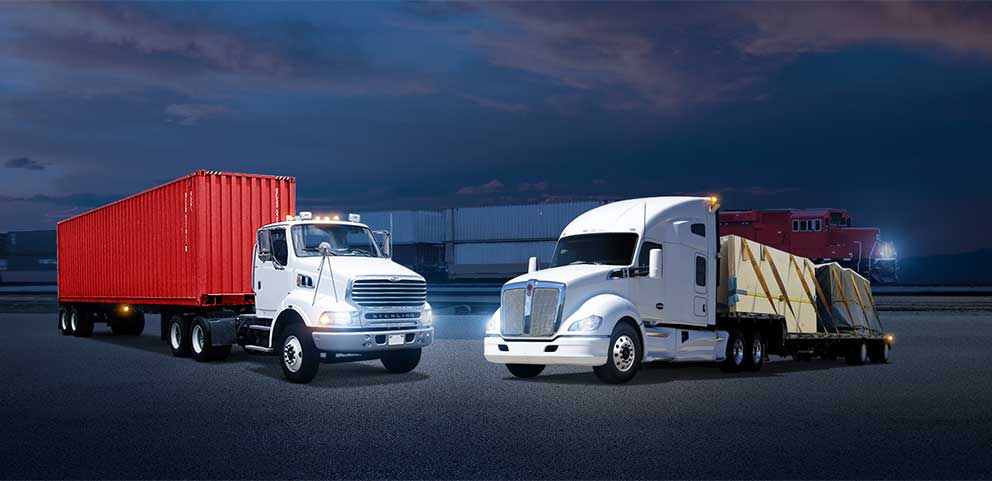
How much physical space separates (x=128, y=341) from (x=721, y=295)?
15872 mm

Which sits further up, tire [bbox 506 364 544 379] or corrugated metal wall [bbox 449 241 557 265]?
corrugated metal wall [bbox 449 241 557 265]

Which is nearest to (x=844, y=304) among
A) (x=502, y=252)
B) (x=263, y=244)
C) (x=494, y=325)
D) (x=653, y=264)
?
(x=653, y=264)

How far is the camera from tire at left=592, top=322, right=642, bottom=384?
42.3 feet

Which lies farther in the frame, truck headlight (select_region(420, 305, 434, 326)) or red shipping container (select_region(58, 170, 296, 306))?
red shipping container (select_region(58, 170, 296, 306))

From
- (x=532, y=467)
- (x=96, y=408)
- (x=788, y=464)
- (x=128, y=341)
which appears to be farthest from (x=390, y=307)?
(x=128, y=341)

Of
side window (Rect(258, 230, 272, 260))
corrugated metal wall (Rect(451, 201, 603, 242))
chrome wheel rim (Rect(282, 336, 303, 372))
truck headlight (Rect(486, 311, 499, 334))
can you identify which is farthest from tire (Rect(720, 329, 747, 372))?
corrugated metal wall (Rect(451, 201, 603, 242))

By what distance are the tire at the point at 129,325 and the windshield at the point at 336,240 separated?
37.2 feet

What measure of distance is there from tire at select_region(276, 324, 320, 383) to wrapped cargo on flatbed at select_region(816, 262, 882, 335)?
37.1 ft

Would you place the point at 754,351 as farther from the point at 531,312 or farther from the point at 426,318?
the point at 426,318

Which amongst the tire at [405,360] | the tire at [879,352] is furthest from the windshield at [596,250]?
the tire at [879,352]

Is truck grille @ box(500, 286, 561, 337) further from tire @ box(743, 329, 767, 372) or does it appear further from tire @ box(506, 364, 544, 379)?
tire @ box(743, 329, 767, 372)

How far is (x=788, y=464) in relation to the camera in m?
7.27

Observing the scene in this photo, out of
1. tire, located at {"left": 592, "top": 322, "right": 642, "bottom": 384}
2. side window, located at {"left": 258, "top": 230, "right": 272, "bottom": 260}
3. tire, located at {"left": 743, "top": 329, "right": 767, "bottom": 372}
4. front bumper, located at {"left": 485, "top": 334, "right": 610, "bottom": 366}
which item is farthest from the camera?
tire, located at {"left": 743, "top": 329, "right": 767, "bottom": 372}

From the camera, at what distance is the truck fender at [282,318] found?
45.8 ft
